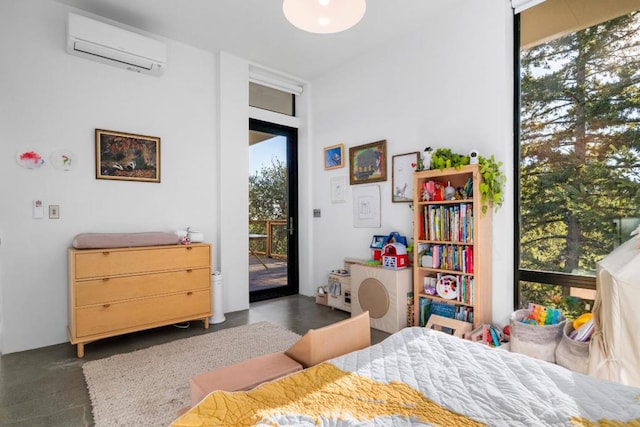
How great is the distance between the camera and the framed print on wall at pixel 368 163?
3.82m

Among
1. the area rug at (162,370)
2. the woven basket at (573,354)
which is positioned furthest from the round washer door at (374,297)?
the woven basket at (573,354)

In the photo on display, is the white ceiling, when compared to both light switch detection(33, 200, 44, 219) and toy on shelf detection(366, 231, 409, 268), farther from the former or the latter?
toy on shelf detection(366, 231, 409, 268)

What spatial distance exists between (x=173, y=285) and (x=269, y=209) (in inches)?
72.3

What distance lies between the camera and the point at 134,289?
294 cm

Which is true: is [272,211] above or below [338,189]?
below

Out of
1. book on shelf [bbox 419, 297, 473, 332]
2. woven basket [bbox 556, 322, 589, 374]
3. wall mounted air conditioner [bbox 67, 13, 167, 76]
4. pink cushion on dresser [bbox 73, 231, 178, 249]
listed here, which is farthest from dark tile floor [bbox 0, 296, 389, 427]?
wall mounted air conditioner [bbox 67, 13, 167, 76]

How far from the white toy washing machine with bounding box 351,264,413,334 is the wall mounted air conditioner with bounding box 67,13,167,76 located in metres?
2.88

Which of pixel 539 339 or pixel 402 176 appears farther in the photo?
pixel 402 176

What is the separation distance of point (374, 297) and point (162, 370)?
6.37 ft

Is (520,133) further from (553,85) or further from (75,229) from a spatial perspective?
(75,229)

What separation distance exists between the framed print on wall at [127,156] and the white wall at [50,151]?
0.24 ft

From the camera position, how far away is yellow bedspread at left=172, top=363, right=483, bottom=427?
98cm

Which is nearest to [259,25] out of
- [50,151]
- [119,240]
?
[50,151]

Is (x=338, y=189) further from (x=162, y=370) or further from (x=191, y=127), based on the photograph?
(x=162, y=370)
